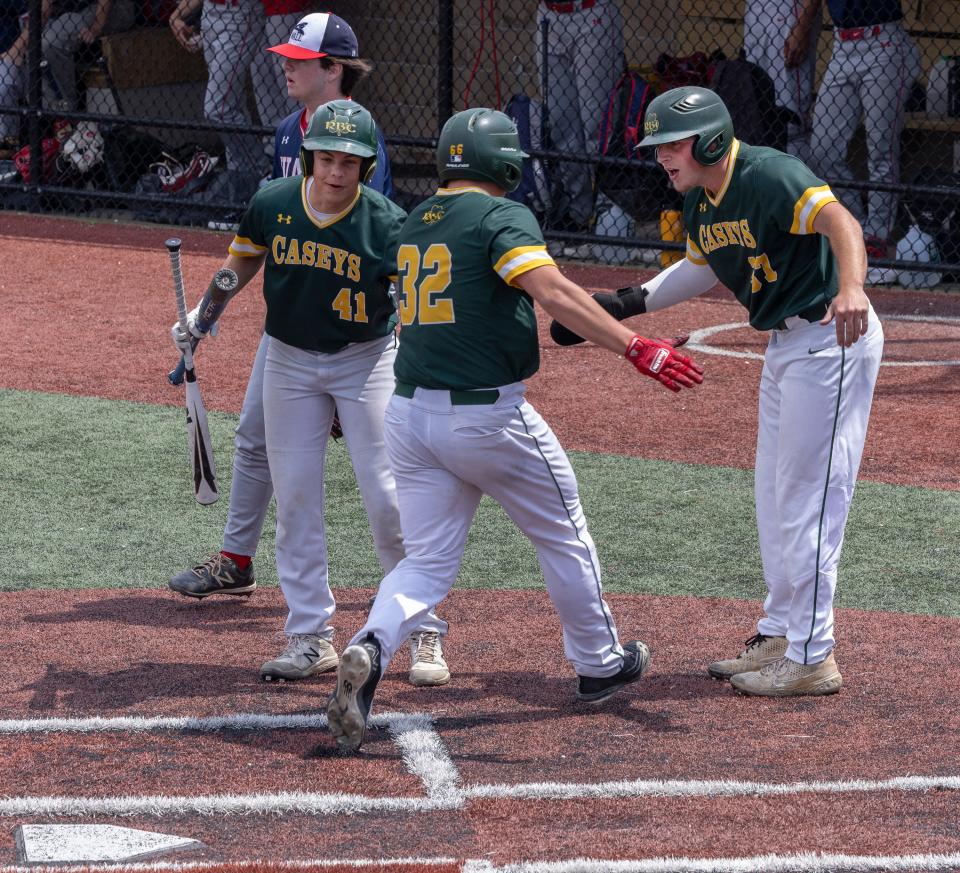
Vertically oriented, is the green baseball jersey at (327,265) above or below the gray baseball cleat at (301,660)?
above

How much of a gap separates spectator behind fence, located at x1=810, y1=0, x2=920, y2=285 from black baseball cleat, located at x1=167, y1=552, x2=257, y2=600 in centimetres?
672

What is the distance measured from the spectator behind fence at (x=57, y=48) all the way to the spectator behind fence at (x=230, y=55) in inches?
38.5

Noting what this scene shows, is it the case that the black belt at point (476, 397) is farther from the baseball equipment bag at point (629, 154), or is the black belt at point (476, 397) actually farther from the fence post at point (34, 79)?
the fence post at point (34, 79)

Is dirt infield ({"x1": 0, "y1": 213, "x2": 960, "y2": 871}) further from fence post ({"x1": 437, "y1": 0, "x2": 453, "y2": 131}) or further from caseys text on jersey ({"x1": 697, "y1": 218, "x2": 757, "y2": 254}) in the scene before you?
fence post ({"x1": 437, "y1": 0, "x2": 453, "y2": 131})

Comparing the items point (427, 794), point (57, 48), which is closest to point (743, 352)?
point (427, 794)

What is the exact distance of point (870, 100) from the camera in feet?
36.0

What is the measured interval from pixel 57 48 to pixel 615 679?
33.9 feet

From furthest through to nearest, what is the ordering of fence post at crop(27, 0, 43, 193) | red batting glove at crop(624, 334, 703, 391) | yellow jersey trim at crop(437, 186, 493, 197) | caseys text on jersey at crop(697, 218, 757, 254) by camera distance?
1. fence post at crop(27, 0, 43, 193)
2. caseys text on jersey at crop(697, 218, 757, 254)
3. yellow jersey trim at crop(437, 186, 493, 197)
4. red batting glove at crop(624, 334, 703, 391)

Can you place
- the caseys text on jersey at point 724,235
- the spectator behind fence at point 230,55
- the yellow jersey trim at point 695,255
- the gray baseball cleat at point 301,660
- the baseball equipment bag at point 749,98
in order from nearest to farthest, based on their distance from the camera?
the caseys text on jersey at point 724,235
the gray baseball cleat at point 301,660
the yellow jersey trim at point 695,255
the baseball equipment bag at point 749,98
the spectator behind fence at point 230,55

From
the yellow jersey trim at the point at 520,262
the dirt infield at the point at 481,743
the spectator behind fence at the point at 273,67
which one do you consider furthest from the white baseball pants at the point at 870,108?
the yellow jersey trim at the point at 520,262

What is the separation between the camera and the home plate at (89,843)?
11.2 feet

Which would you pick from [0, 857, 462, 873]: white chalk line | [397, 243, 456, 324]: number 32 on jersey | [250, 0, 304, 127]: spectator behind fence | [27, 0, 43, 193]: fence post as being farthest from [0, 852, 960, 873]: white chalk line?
[27, 0, 43, 193]: fence post

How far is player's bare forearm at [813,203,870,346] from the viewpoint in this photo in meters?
4.12

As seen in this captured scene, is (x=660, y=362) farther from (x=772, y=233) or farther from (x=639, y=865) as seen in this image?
(x=639, y=865)
